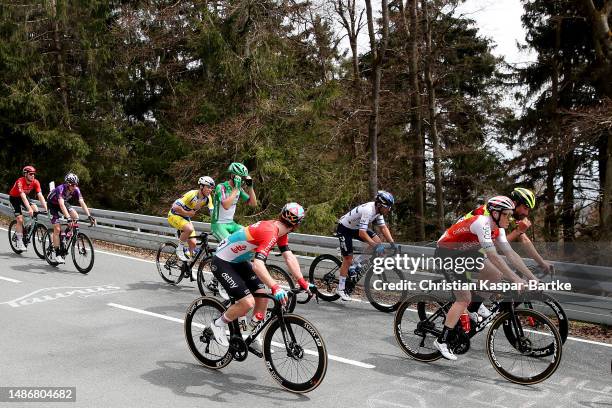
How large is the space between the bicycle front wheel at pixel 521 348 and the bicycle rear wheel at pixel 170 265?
6.55 meters

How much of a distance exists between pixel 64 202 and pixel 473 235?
892 cm

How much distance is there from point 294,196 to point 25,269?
10281 millimetres

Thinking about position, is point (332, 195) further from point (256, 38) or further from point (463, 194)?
point (463, 194)

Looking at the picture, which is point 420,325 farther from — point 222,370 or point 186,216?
point 186,216

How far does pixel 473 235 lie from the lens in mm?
7121

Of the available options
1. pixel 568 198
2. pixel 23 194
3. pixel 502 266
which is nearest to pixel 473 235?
pixel 502 266

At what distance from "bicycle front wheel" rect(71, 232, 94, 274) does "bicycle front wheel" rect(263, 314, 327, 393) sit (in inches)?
285

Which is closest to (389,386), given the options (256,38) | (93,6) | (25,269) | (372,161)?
(25,269)

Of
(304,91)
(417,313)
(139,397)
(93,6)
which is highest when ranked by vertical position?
(93,6)

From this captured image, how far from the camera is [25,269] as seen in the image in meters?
12.8

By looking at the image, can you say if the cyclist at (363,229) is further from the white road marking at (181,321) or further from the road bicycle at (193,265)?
the white road marking at (181,321)

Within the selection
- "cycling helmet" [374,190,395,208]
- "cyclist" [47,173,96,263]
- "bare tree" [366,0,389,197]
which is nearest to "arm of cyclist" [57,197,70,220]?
"cyclist" [47,173,96,263]

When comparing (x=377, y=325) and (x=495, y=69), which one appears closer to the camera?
(x=377, y=325)

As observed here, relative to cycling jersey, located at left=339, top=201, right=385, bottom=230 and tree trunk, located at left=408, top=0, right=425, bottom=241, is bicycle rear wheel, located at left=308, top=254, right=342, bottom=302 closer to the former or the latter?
cycling jersey, located at left=339, top=201, right=385, bottom=230
